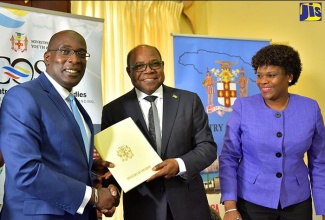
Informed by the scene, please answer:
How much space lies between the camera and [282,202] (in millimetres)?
2385

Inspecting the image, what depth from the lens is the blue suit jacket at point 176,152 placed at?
90.5 inches

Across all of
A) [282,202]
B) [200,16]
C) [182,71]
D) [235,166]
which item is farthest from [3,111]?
[200,16]

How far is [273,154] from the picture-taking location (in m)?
2.42

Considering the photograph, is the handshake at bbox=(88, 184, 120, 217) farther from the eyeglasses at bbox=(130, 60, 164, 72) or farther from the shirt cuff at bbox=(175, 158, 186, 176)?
the eyeglasses at bbox=(130, 60, 164, 72)

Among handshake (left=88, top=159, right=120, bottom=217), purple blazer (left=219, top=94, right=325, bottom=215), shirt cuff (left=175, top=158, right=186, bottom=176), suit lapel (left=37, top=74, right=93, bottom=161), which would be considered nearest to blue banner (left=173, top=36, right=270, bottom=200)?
purple blazer (left=219, top=94, right=325, bottom=215)

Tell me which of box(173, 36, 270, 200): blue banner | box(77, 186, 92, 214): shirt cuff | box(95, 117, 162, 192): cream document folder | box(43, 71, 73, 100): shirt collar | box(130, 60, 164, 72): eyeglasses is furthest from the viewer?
box(173, 36, 270, 200): blue banner

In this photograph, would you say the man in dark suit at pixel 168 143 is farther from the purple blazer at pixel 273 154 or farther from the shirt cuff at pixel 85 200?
the shirt cuff at pixel 85 200

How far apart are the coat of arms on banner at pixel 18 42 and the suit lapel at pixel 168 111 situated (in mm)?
1258

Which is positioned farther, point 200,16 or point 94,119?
point 200,16

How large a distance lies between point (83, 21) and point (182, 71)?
138 centimetres

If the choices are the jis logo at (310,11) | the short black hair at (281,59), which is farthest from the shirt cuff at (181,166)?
the jis logo at (310,11)

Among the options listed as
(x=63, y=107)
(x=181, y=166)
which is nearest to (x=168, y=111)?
(x=181, y=166)

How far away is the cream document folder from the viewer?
2109mm

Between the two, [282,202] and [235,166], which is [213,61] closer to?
[235,166]
